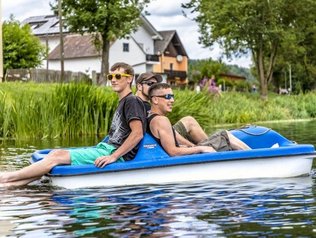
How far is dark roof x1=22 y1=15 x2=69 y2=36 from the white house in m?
2.18

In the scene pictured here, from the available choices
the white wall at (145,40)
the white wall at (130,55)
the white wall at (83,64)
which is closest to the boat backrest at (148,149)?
the white wall at (83,64)

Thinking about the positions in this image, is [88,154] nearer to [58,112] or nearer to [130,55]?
[58,112]

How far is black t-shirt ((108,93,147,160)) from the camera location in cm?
909

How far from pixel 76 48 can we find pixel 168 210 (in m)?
64.2

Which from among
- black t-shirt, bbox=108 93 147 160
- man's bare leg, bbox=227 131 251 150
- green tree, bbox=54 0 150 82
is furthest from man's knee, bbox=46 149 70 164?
green tree, bbox=54 0 150 82

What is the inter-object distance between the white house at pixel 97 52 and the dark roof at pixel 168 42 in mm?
1332

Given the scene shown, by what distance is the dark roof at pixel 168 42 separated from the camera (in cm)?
8012

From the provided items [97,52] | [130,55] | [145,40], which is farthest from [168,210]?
[145,40]

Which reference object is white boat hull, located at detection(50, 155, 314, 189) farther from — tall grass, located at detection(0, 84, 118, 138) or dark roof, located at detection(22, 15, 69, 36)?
dark roof, located at detection(22, 15, 69, 36)

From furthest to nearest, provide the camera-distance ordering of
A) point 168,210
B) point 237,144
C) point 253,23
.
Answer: point 253,23 < point 237,144 < point 168,210

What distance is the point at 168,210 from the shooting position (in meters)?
7.61

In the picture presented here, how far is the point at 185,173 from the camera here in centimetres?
953

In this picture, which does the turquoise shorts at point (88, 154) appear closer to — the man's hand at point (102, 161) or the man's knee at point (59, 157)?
the man's knee at point (59, 157)

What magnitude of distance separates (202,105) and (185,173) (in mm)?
14844
